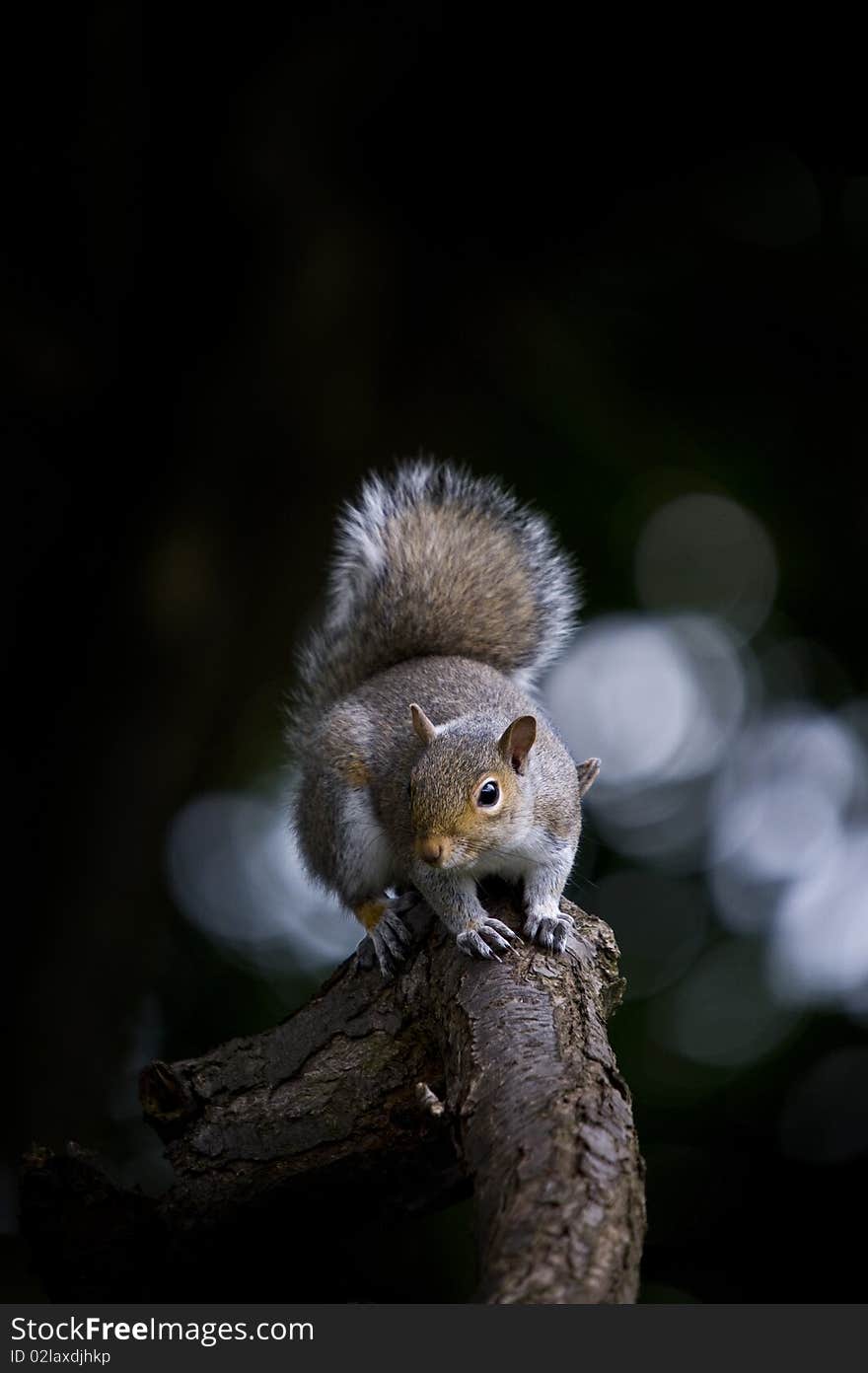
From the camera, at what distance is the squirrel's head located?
2609 millimetres

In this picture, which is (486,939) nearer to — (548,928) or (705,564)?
(548,928)

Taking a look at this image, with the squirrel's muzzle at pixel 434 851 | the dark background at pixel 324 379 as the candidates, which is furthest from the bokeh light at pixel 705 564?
the squirrel's muzzle at pixel 434 851

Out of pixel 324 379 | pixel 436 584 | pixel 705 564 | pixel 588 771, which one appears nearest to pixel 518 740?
pixel 588 771

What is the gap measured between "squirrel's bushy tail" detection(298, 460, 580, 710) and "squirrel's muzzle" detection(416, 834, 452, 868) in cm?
98

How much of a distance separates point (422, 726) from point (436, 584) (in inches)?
31.6

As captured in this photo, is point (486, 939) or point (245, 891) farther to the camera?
point (245, 891)

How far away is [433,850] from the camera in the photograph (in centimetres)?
253

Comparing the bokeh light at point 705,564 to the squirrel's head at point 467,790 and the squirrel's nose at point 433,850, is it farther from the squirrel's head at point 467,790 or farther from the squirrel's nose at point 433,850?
the squirrel's nose at point 433,850

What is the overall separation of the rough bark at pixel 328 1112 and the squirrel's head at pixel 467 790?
0.18m
